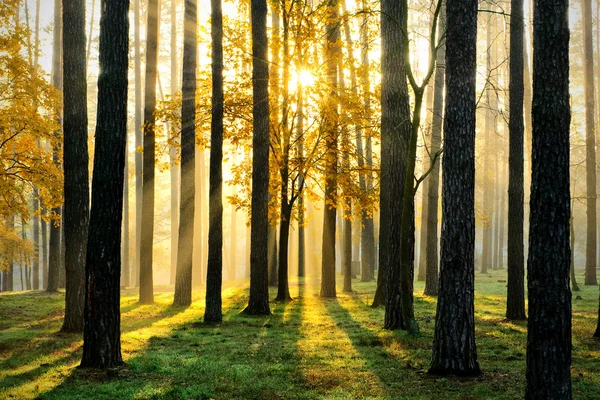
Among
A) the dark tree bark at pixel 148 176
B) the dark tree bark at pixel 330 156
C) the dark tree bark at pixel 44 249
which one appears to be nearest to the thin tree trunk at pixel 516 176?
the dark tree bark at pixel 330 156

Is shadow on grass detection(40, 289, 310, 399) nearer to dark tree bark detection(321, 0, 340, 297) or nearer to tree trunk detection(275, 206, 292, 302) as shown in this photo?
tree trunk detection(275, 206, 292, 302)

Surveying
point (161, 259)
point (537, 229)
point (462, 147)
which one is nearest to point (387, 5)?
point (462, 147)

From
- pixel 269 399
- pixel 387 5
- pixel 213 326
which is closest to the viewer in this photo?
pixel 269 399

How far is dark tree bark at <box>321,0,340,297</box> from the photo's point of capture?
18.6m

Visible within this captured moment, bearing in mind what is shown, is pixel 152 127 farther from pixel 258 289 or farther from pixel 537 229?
pixel 537 229

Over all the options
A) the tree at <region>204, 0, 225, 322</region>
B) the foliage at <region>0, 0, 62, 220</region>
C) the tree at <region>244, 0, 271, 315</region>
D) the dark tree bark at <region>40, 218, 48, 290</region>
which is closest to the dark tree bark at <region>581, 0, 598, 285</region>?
the tree at <region>244, 0, 271, 315</region>

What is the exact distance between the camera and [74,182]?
12.0 m

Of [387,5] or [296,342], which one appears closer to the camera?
[296,342]

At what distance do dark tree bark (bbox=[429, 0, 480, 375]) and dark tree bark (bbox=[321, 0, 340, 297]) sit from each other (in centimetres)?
1001

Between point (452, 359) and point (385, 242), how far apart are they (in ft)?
29.1

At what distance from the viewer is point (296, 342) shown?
11242 millimetres

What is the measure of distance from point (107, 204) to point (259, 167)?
7620mm

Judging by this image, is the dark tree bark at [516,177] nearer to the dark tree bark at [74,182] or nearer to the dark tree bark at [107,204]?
the dark tree bark at [107,204]

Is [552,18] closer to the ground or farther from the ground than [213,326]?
farther from the ground
